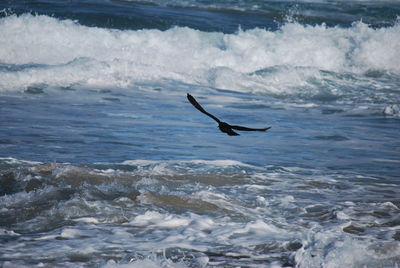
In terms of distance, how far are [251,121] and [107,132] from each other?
7.92 feet

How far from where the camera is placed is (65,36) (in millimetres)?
15555

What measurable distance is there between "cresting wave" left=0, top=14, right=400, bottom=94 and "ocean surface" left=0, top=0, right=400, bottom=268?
0.06 m

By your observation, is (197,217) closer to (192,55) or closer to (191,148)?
(191,148)

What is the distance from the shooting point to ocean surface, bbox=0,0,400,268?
3783mm

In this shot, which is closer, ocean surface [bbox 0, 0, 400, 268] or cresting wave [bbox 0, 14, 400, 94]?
ocean surface [bbox 0, 0, 400, 268]

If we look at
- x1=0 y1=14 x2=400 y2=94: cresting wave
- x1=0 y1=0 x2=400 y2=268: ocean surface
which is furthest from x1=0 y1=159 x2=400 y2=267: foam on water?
x1=0 y1=14 x2=400 y2=94: cresting wave

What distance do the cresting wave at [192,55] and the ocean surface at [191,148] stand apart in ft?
0.19

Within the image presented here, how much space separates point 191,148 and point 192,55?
364 inches

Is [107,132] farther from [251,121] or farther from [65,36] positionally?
[65,36]

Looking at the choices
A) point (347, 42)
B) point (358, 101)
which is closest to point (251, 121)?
point (358, 101)

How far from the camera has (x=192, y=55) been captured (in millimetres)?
15781

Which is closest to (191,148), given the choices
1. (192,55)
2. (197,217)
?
(197,217)

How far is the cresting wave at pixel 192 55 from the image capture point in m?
12.4

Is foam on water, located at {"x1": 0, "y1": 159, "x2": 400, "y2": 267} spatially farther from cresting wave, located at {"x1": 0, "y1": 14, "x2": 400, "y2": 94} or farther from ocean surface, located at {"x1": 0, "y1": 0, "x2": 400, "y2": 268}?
cresting wave, located at {"x1": 0, "y1": 14, "x2": 400, "y2": 94}
